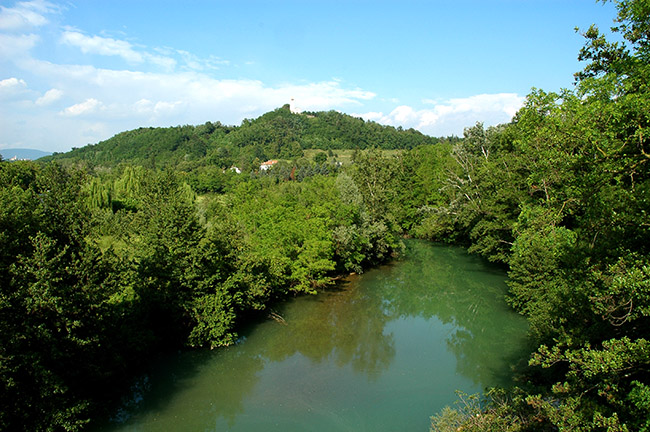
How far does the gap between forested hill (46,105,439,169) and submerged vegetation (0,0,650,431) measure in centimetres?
9014

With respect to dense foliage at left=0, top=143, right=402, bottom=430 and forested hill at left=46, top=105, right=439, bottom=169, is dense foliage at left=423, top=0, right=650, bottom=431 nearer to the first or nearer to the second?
dense foliage at left=0, top=143, right=402, bottom=430

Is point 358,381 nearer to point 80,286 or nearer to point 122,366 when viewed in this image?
point 122,366

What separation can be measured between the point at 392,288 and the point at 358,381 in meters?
12.8

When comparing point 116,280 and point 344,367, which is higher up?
point 116,280

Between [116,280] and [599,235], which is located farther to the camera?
[116,280]

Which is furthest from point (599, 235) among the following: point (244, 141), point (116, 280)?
point (244, 141)

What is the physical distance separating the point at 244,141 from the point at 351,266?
118 meters

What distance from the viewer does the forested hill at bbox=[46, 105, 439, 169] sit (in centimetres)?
12675

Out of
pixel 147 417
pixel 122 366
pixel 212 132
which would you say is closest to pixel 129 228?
pixel 122 366

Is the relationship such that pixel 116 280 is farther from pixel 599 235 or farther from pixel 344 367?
pixel 599 235

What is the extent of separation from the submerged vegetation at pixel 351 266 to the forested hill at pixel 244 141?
9014 cm

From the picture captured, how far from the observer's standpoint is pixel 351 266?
30922 mm

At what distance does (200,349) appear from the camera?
61.5 ft

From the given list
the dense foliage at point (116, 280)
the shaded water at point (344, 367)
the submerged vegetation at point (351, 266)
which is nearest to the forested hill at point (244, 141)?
the dense foliage at point (116, 280)
